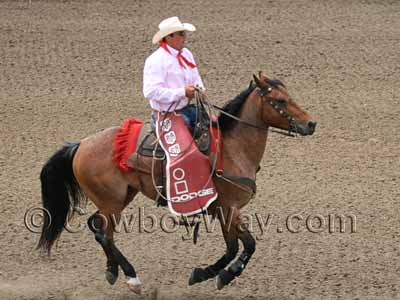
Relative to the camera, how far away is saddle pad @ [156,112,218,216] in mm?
7590

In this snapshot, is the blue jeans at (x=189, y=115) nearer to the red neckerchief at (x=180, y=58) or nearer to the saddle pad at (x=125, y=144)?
the saddle pad at (x=125, y=144)

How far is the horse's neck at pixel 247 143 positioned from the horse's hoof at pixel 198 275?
858 mm

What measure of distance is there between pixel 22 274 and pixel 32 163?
2700 mm

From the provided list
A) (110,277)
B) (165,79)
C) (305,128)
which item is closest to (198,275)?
(110,277)

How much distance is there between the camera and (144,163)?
7.76 meters

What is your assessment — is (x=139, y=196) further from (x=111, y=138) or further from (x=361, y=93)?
(x=361, y=93)

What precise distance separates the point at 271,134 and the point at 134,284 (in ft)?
13.8

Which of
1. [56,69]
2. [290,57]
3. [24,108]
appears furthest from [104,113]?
[290,57]

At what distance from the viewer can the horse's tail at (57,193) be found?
823cm

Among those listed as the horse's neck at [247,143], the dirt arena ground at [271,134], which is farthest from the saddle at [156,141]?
the dirt arena ground at [271,134]

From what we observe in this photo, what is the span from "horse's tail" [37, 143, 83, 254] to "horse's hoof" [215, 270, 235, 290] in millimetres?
1500

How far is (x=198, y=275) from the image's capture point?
7.77 m

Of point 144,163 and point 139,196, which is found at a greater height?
point 144,163

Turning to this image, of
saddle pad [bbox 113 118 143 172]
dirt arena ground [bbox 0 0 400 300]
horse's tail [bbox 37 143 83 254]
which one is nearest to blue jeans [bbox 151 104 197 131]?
saddle pad [bbox 113 118 143 172]
